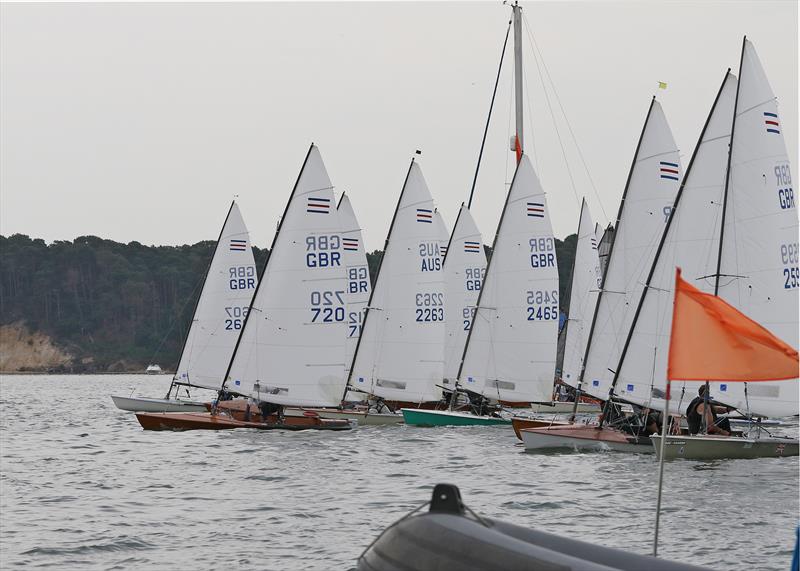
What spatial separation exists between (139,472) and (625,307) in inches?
555

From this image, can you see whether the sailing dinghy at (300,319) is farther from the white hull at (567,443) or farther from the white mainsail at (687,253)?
the white mainsail at (687,253)

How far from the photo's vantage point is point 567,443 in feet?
88.6

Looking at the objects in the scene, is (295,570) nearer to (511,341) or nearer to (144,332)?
(511,341)

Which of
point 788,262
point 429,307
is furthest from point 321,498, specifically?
point 429,307

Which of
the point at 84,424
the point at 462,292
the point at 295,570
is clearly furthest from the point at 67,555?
the point at 462,292

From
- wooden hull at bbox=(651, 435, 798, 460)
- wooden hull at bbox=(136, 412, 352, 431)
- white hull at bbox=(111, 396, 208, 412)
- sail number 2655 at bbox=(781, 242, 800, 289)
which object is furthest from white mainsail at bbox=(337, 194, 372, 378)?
wooden hull at bbox=(651, 435, 798, 460)

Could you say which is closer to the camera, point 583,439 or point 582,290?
point 583,439

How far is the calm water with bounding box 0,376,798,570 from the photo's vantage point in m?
15.4

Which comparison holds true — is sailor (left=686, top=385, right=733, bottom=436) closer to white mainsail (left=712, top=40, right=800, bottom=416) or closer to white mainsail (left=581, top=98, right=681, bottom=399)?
white mainsail (left=712, top=40, right=800, bottom=416)

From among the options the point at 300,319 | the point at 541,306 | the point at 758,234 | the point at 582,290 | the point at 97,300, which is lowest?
the point at 300,319

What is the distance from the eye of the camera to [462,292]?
47.1 metres

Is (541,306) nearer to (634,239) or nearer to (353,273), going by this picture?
(634,239)

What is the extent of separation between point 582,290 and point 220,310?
16.9 metres

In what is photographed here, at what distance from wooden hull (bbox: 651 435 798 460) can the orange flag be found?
1391 cm
